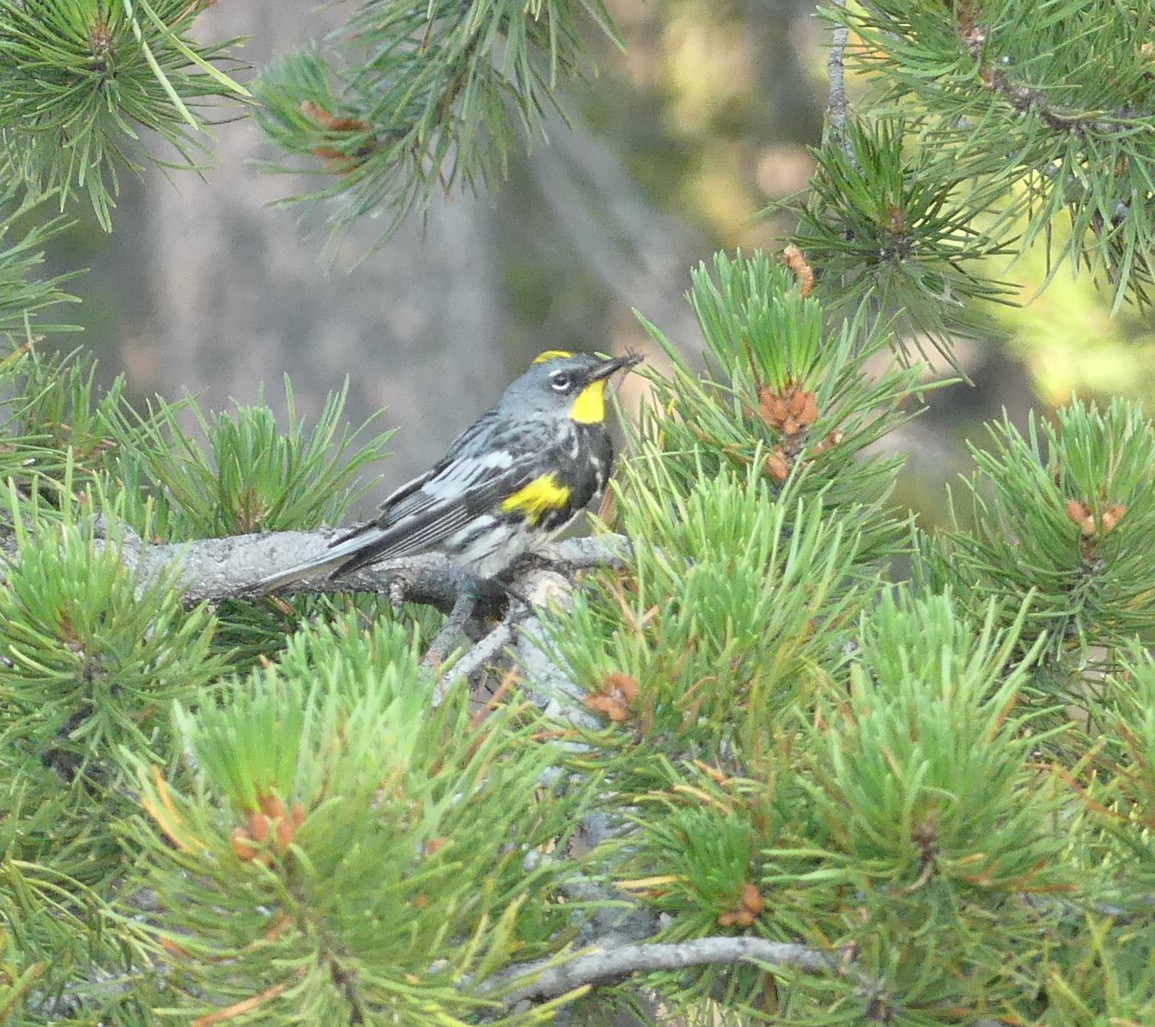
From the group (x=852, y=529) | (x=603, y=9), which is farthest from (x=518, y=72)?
(x=852, y=529)

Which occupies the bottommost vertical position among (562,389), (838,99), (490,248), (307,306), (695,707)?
(307,306)

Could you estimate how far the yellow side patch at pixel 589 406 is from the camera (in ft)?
6.83

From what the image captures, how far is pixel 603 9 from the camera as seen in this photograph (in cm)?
139

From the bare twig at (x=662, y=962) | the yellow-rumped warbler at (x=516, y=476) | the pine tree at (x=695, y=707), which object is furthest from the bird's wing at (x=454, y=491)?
the bare twig at (x=662, y=962)

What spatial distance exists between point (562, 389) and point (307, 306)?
2.47 m

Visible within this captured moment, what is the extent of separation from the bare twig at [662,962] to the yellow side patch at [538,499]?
1203 mm

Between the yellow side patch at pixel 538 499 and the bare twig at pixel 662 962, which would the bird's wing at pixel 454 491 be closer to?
the yellow side patch at pixel 538 499

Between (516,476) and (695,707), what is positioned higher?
(695,707)

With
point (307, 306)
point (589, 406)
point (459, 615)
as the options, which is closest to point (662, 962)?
point (459, 615)

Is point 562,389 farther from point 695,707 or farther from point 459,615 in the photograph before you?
point 695,707

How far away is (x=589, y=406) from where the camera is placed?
2111mm

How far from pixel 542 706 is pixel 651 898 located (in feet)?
1.04

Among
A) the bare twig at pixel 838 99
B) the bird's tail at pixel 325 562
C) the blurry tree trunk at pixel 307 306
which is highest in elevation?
the bare twig at pixel 838 99

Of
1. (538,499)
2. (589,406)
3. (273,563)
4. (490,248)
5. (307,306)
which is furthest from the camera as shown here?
(490,248)
